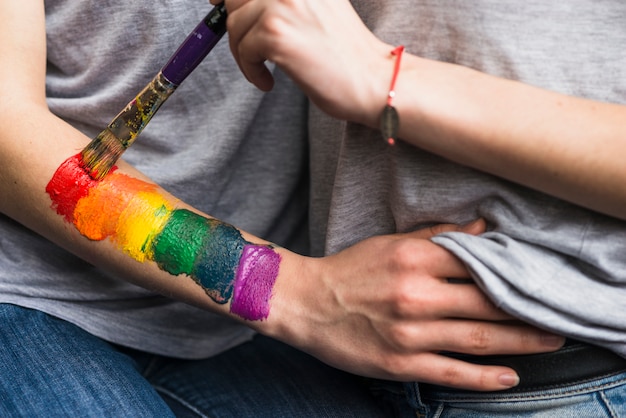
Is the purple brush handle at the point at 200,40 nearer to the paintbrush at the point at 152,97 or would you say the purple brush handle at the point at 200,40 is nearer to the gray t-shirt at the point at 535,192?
the paintbrush at the point at 152,97

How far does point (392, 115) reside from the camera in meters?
0.77

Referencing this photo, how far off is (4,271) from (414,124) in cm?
67

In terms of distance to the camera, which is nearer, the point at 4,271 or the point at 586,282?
the point at 586,282

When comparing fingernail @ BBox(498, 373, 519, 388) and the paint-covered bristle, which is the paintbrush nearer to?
the paint-covered bristle

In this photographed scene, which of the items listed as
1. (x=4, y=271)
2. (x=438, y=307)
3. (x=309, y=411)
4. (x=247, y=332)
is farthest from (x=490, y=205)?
(x=4, y=271)

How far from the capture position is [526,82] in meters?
0.79

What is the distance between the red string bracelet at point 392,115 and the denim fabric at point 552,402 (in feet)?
1.22

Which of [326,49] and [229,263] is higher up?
[326,49]

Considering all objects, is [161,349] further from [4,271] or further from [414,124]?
[414,124]

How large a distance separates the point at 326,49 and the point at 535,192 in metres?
0.31

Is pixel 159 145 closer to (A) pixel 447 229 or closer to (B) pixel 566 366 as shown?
(A) pixel 447 229

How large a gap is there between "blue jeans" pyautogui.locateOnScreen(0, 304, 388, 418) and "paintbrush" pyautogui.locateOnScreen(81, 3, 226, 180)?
0.88ft

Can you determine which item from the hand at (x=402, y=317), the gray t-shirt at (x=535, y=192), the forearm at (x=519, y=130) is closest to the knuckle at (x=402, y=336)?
the hand at (x=402, y=317)

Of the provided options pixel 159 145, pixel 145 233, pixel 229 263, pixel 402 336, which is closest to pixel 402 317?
pixel 402 336
